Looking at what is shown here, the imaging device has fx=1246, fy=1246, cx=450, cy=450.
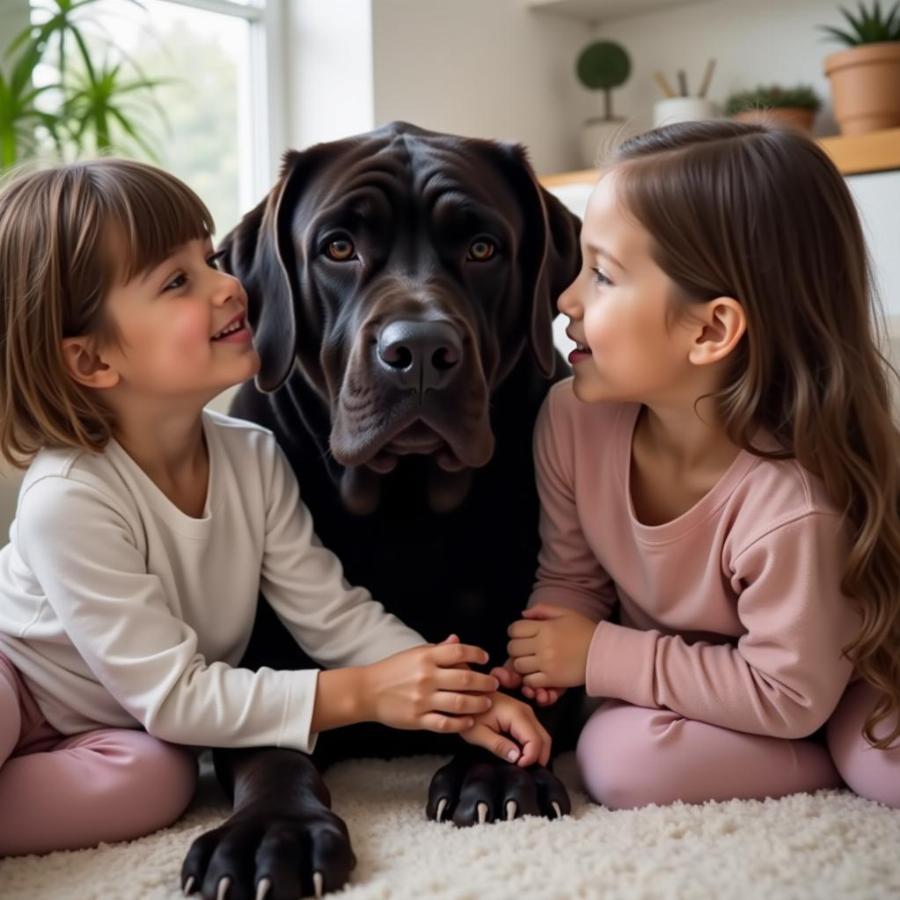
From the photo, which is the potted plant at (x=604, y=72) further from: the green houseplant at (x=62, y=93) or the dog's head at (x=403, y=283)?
the dog's head at (x=403, y=283)

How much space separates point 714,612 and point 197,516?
63 cm

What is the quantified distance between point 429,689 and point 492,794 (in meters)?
0.13

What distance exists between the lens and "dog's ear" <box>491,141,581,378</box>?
1725 millimetres

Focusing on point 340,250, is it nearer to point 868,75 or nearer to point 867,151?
point 867,151

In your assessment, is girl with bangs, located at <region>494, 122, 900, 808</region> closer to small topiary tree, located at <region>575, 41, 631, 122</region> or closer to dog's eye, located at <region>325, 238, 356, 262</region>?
dog's eye, located at <region>325, 238, 356, 262</region>

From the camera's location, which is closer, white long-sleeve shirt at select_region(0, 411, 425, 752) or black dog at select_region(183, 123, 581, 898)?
white long-sleeve shirt at select_region(0, 411, 425, 752)

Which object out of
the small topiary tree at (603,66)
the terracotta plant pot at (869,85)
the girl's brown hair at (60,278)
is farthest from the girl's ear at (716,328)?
the small topiary tree at (603,66)

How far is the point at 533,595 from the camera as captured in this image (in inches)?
64.5

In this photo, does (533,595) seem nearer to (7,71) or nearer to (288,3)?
(7,71)

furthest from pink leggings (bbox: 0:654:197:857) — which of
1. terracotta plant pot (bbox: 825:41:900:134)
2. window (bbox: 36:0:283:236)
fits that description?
terracotta plant pot (bbox: 825:41:900:134)

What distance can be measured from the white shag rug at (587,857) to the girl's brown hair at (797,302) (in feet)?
0.63

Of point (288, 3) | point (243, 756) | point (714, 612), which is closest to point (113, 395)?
point (243, 756)

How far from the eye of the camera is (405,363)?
1462 millimetres

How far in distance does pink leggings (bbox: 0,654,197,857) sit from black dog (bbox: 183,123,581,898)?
10.0 inches
